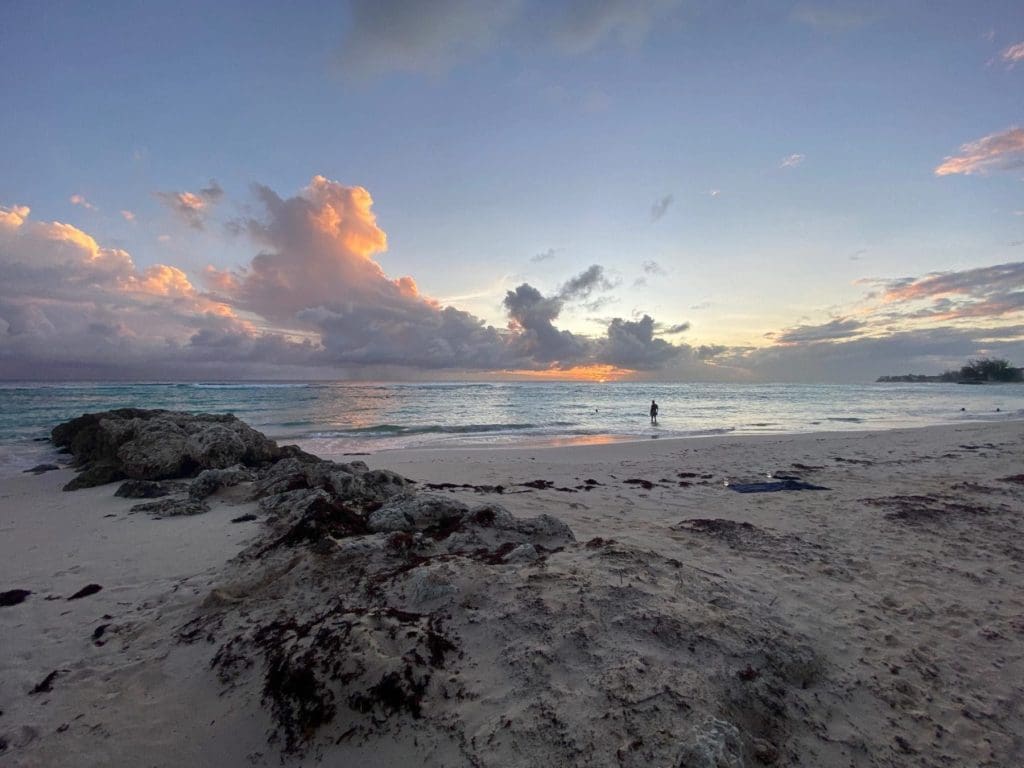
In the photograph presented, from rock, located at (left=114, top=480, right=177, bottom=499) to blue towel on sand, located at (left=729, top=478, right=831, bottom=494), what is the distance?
1084 cm

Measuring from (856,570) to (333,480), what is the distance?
7.27m

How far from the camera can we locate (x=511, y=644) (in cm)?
323

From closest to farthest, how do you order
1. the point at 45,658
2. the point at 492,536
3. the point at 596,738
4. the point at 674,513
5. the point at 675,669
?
the point at 596,738
the point at 675,669
the point at 45,658
the point at 492,536
the point at 674,513

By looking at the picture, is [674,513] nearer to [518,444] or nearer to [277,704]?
[277,704]

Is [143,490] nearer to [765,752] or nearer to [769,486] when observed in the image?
[765,752]

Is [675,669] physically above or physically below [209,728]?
above

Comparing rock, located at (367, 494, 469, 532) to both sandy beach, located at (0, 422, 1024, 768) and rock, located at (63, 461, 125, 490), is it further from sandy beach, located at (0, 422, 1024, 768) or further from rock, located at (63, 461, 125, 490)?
rock, located at (63, 461, 125, 490)

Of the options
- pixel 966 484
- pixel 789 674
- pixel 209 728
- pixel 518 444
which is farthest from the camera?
pixel 518 444

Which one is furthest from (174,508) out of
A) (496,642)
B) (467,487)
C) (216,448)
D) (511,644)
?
(511,644)

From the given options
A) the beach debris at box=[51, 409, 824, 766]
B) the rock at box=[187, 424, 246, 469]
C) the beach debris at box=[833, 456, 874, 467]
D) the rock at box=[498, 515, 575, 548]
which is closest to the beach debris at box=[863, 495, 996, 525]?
the beach debris at box=[51, 409, 824, 766]

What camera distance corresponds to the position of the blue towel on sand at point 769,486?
919 centimetres

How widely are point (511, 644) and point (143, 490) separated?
863 centimetres

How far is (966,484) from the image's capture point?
9.18 metres

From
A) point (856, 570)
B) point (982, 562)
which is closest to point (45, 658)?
point (856, 570)
